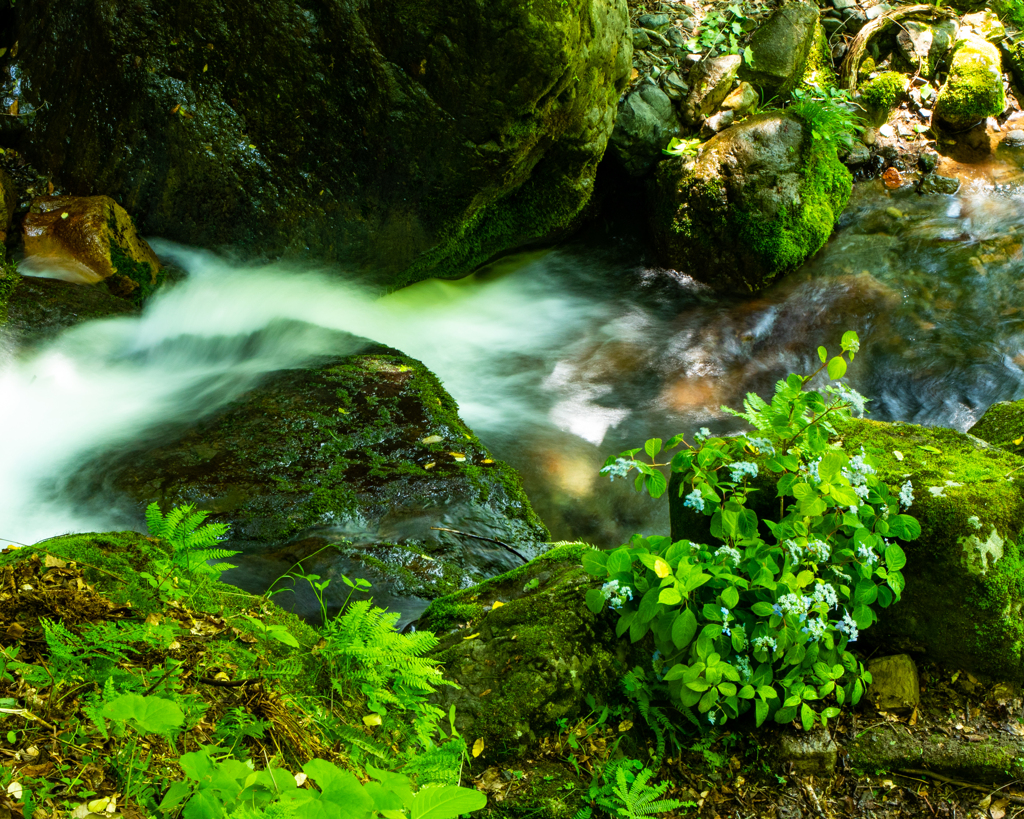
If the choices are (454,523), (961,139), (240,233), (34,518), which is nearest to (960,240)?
(961,139)

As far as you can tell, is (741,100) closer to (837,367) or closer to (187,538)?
(837,367)

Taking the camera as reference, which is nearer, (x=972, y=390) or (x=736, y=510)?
(x=736, y=510)

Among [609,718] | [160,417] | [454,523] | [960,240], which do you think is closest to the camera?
[609,718]

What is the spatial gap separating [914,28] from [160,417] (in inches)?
432

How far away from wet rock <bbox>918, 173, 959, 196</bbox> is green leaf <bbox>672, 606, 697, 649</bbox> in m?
9.01

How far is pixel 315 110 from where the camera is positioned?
6270 millimetres

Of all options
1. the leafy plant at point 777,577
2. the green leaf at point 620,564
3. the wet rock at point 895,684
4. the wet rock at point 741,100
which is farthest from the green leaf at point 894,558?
the wet rock at point 741,100

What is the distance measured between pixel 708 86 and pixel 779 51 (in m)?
1.15

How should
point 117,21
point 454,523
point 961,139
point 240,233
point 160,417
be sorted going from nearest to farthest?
1. point 454,523
2. point 160,417
3. point 117,21
4. point 240,233
5. point 961,139

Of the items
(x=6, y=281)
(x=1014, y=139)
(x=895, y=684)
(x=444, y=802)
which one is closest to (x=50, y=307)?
(x=6, y=281)

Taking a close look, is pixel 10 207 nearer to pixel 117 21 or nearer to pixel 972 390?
pixel 117 21

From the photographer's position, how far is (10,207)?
6395 mm

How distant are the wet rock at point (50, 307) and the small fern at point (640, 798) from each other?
5.55 metres

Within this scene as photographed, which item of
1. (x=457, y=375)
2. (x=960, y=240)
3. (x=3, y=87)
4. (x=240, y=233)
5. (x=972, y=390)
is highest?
(x=3, y=87)
